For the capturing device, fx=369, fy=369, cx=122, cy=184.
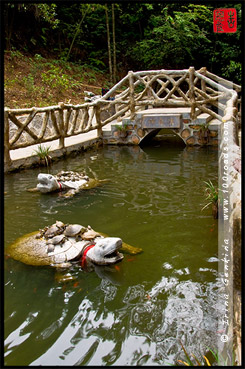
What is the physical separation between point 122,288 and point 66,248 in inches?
36.8

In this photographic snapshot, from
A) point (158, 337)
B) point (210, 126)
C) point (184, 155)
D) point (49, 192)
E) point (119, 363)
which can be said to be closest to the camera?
point (119, 363)

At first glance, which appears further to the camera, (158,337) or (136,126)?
(136,126)

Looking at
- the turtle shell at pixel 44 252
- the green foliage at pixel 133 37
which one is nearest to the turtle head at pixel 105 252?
the turtle shell at pixel 44 252

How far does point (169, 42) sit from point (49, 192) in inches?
568

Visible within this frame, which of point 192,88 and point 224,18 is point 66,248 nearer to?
point 224,18

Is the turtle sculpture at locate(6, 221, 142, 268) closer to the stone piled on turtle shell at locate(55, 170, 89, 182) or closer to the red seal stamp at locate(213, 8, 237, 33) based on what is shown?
the stone piled on turtle shell at locate(55, 170, 89, 182)

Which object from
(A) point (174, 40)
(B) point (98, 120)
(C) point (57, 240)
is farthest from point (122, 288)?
(A) point (174, 40)

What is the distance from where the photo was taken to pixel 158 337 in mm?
2922

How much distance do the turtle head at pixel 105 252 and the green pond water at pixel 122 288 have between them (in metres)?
0.09

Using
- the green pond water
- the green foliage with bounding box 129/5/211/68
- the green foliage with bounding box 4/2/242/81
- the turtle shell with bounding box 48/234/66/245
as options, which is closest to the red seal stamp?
the green pond water

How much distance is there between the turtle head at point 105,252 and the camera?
4105 millimetres

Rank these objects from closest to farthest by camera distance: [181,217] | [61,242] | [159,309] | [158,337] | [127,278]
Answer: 1. [158,337]
2. [159,309]
3. [127,278]
4. [61,242]
5. [181,217]

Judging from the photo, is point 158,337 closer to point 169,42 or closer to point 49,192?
point 49,192

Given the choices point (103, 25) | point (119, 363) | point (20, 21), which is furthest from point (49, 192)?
point (103, 25)
